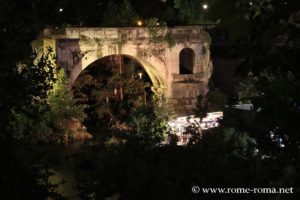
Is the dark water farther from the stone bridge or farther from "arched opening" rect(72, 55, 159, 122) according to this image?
the stone bridge

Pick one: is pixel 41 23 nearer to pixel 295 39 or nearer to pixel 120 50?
pixel 295 39

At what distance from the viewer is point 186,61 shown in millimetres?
25484

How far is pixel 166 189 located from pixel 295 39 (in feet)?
14.8

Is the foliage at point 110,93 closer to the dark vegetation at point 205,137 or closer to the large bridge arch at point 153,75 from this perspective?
the large bridge arch at point 153,75

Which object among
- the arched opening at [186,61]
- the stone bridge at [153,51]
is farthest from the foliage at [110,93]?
the arched opening at [186,61]

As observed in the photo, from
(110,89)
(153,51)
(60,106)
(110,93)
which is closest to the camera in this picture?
(60,106)

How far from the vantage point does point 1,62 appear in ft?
16.1

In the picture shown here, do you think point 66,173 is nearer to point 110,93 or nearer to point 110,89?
point 110,93

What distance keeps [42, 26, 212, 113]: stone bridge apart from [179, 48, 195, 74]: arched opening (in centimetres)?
83

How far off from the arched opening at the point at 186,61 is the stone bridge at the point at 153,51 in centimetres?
83

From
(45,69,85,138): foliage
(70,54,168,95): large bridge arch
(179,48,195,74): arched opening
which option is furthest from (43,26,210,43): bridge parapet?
(179,48,195,74): arched opening

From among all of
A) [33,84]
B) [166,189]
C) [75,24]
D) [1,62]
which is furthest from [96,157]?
[75,24]

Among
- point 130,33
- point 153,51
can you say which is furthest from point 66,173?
point 153,51

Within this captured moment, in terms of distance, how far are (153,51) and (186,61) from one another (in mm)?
3146
